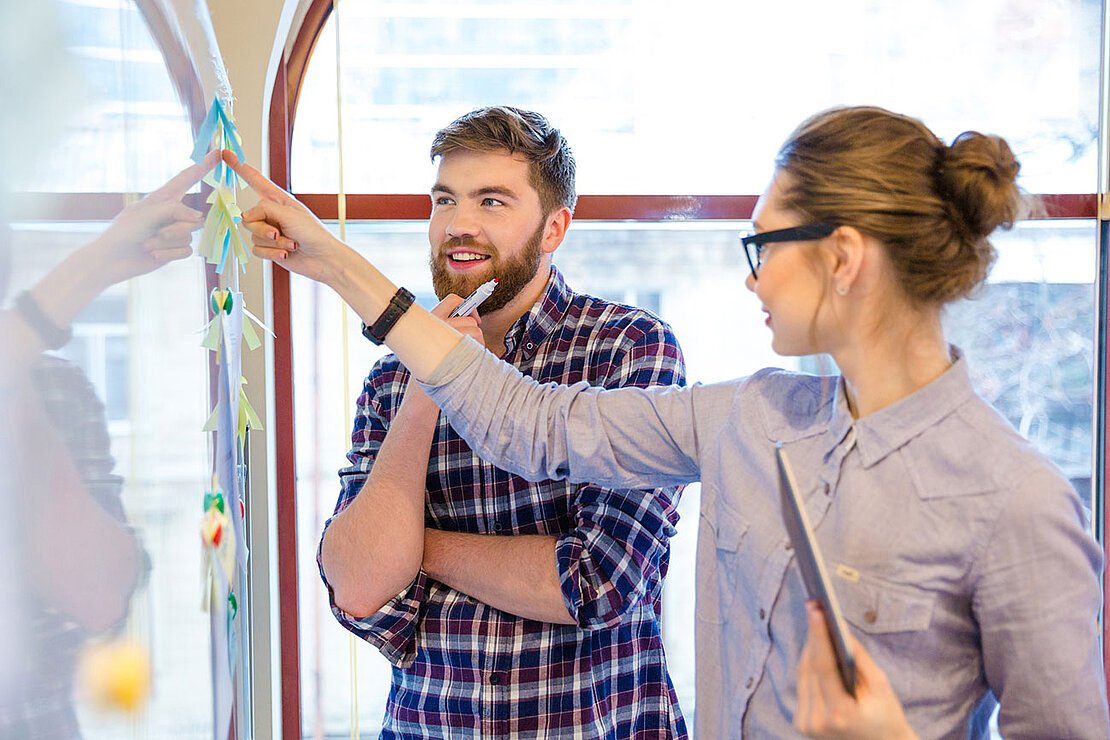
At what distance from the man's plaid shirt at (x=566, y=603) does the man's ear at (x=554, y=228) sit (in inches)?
5.5

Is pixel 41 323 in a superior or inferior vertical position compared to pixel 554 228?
inferior

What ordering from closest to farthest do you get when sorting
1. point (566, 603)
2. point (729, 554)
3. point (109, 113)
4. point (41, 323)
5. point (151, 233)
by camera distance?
→ point (41, 323) < point (109, 113) < point (151, 233) < point (729, 554) < point (566, 603)

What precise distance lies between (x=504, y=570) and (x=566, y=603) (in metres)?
0.11

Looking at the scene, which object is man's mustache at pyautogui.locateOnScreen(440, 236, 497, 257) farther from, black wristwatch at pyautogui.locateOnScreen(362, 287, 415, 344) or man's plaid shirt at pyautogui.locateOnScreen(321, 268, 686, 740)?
black wristwatch at pyautogui.locateOnScreen(362, 287, 415, 344)

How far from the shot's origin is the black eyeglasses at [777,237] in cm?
105

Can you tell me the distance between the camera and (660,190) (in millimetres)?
2604

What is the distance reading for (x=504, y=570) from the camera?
1398 mm

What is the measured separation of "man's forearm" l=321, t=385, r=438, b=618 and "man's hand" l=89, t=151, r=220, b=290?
462 millimetres

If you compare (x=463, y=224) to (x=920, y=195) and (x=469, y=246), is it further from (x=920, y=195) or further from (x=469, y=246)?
(x=920, y=195)

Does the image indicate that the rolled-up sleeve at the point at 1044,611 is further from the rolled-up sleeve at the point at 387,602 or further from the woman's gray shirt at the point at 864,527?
the rolled-up sleeve at the point at 387,602

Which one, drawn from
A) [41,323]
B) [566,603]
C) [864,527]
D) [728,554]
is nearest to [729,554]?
[728,554]

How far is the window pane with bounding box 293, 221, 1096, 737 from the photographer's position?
8.31ft

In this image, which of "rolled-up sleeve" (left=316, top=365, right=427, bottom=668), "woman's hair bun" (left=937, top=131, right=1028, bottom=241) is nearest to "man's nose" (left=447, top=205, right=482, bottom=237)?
"rolled-up sleeve" (left=316, top=365, right=427, bottom=668)

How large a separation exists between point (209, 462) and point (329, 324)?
1417 millimetres
